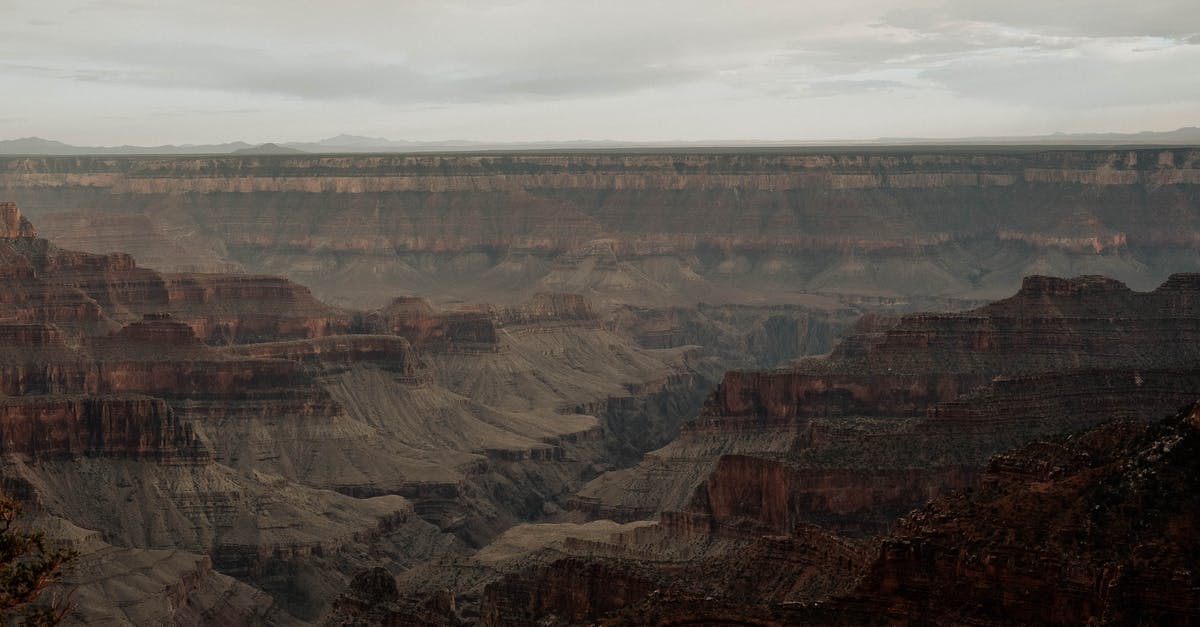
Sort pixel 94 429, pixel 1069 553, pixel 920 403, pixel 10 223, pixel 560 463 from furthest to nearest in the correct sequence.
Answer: pixel 10 223, pixel 560 463, pixel 920 403, pixel 94 429, pixel 1069 553

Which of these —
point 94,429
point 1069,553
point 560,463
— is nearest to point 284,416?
point 560,463

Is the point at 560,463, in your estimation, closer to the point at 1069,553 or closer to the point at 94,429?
the point at 94,429

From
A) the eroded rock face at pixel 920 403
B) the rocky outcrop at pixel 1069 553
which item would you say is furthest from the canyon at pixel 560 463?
the eroded rock face at pixel 920 403

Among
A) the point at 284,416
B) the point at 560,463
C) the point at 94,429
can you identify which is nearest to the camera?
the point at 94,429

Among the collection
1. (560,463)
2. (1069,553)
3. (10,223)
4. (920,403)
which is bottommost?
(560,463)

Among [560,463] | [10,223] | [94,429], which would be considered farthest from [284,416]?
[10,223]

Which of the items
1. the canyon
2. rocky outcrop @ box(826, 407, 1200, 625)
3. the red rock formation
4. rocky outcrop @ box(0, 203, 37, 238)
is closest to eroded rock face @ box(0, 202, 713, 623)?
the red rock formation

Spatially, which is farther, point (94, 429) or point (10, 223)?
point (10, 223)

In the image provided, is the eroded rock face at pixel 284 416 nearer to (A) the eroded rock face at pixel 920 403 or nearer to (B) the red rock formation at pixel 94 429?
(B) the red rock formation at pixel 94 429

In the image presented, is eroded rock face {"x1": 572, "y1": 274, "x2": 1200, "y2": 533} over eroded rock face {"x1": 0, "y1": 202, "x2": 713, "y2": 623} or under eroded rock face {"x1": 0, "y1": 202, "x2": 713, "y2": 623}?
over

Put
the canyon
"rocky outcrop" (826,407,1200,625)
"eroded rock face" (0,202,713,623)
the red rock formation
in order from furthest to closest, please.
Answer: "eroded rock face" (0,202,713,623)
the red rock formation
the canyon
"rocky outcrop" (826,407,1200,625)

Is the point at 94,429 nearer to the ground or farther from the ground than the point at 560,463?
farther from the ground

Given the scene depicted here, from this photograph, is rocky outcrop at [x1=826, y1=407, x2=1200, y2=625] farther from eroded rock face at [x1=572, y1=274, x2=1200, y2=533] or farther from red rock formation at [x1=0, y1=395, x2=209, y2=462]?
red rock formation at [x1=0, y1=395, x2=209, y2=462]
